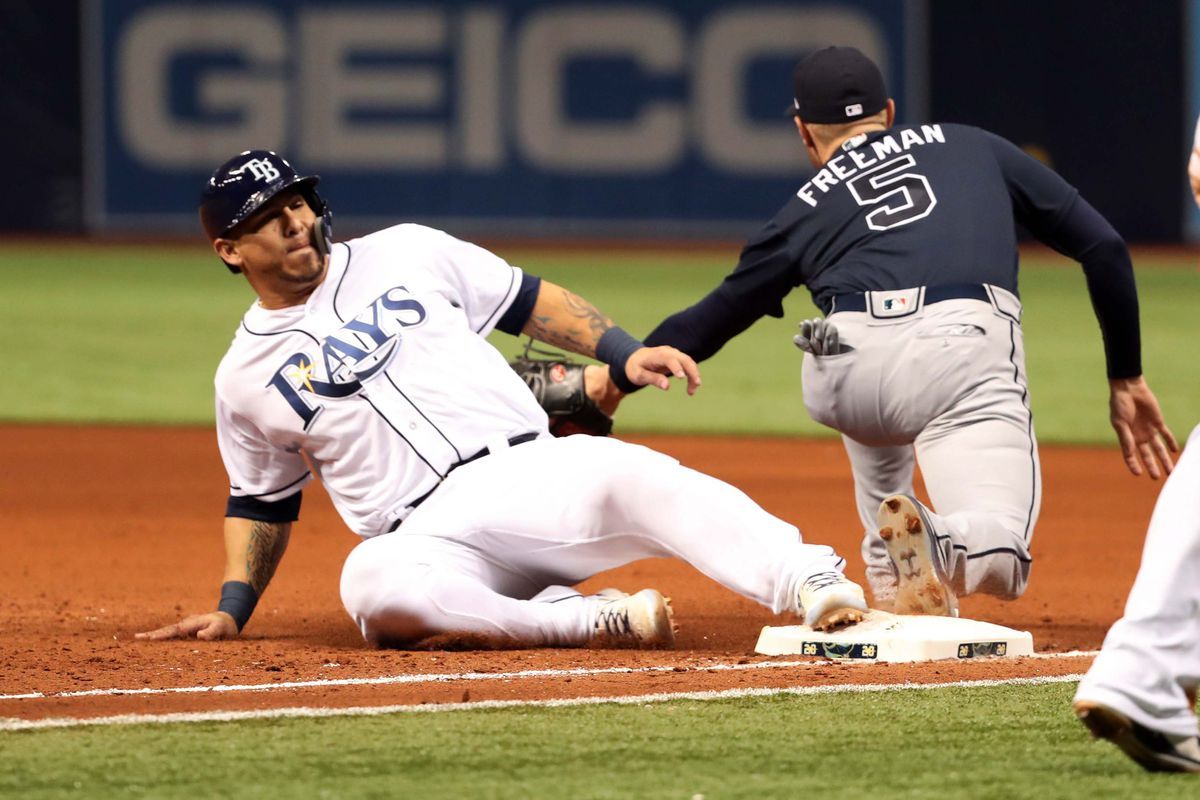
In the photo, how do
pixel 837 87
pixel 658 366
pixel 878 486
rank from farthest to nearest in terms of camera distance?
pixel 878 486 < pixel 837 87 < pixel 658 366

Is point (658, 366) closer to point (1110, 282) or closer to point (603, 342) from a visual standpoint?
point (603, 342)

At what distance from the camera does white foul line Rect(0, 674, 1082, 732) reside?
363 centimetres

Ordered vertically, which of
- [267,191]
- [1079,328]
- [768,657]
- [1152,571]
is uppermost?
[267,191]

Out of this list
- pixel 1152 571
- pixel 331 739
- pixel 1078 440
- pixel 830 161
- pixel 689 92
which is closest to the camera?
pixel 1152 571

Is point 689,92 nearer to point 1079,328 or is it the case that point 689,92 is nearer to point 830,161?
point 1079,328

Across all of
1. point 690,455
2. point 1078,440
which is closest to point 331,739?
point 690,455

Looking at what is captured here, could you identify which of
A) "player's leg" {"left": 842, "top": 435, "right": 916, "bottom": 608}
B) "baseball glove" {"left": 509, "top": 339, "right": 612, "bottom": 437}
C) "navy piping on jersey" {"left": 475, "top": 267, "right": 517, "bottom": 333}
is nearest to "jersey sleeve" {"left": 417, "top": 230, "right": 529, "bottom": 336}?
"navy piping on jersey" {"left": 475, "top": 267, "right": 517, "bottom": 333}

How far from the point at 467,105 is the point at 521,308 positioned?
1779 cm

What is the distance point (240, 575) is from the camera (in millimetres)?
4832

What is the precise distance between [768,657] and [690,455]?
443cm

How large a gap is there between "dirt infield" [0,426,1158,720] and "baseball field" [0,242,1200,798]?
2 cm

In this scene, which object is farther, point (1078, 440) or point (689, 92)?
point (689, 92)

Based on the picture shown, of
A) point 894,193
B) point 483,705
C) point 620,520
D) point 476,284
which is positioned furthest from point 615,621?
point 894,193

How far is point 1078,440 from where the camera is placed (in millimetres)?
9500
